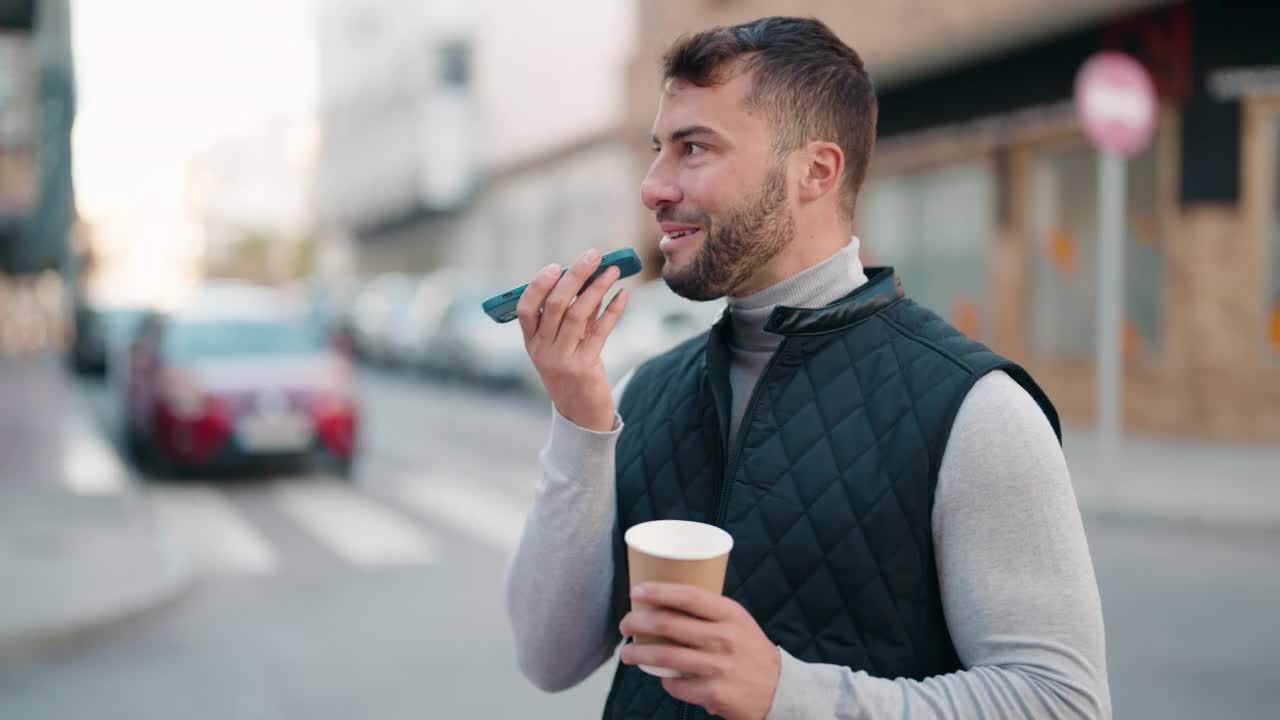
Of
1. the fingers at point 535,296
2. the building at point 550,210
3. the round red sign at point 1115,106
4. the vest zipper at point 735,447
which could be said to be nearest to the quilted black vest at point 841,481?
the vest zipper at point 735,447

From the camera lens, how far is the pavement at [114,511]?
6551 millimetres

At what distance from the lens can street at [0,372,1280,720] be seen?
17.2 feet

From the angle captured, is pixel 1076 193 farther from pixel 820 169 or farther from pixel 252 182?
pixel 252 182

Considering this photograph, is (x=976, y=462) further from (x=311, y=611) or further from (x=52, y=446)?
(x=52, y=446)

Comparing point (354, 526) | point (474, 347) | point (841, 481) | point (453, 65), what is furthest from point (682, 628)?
point (453, 65)

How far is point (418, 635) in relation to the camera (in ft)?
20.6

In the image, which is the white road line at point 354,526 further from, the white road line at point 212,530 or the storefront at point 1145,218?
the storefront at point 1145,218

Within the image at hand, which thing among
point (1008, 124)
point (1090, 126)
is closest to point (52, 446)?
point (1090, 126)

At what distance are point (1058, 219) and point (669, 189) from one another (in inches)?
566

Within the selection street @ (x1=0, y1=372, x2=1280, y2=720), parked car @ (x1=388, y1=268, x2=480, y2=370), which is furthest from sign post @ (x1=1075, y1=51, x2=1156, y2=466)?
parked car @ (x1=388, y1=268, x2=480, y2=370)

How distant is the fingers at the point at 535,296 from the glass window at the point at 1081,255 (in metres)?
13.1

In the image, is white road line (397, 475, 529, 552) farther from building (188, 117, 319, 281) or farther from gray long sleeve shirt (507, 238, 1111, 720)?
building (188, 117, 319, 281)

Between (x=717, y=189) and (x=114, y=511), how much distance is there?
856 cm

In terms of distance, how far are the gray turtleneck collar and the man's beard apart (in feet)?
0.17
